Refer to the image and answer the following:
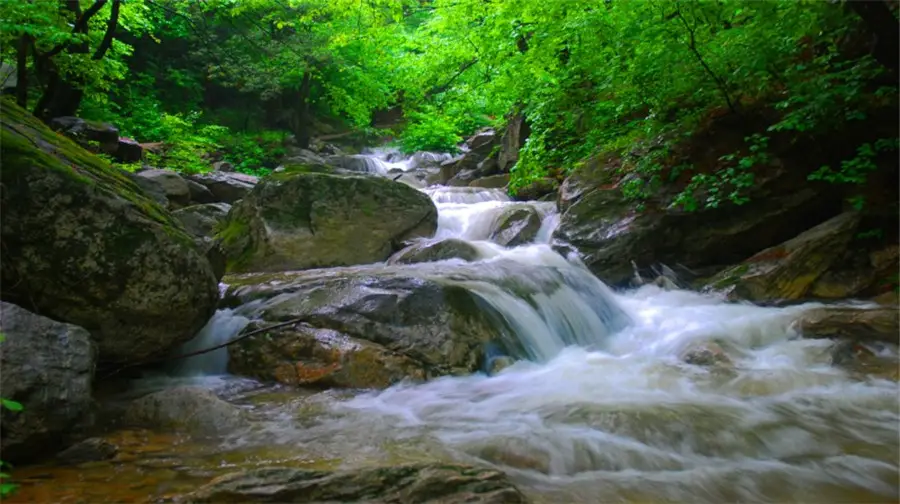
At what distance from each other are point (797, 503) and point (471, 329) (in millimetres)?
3213

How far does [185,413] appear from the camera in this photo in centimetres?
398

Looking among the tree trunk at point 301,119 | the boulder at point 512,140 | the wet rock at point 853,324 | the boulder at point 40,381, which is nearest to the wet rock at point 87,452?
the boulder at point 40,381

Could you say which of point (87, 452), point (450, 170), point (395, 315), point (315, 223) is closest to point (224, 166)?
point (450, 170)

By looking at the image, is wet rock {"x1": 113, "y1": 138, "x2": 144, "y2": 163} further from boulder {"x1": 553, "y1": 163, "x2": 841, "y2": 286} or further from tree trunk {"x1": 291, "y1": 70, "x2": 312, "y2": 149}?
boulder {"x1": 553, "y1": 163, "x2": 841, "y2": 286}

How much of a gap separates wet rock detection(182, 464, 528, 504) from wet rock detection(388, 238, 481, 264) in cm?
559

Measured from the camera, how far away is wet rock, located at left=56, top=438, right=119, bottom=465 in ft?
10.4

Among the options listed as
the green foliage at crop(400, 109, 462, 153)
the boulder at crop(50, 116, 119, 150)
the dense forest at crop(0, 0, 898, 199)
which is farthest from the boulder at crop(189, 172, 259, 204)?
the green foliage at crop(400, 109, 462, 153)

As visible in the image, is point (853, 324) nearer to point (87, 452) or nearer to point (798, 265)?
point (798, 265)

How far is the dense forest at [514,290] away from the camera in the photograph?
3283mm

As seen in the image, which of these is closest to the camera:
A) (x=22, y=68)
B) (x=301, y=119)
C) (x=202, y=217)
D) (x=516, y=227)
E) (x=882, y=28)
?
(x=882, y=28)

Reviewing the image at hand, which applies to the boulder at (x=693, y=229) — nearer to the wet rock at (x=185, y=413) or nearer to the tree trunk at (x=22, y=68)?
the wet rock at (x=185, y=413)

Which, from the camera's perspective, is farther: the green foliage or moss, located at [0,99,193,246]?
the green foliage

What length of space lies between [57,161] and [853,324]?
296 inches

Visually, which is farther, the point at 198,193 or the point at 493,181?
the point at 493,181
